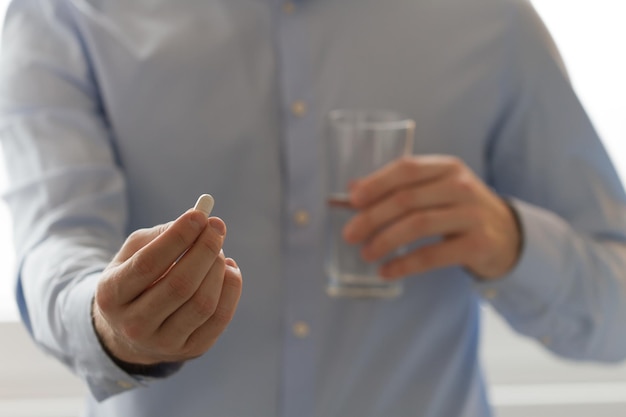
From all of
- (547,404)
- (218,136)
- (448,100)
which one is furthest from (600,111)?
(218,136)

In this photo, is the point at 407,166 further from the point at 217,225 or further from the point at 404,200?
the point at 217,225

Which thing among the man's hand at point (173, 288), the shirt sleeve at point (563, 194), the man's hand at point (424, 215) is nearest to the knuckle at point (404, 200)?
the man's hand at point (424, 215)

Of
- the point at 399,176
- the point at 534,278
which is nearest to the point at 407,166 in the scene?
the point at 399,176

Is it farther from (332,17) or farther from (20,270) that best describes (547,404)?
(20,270)

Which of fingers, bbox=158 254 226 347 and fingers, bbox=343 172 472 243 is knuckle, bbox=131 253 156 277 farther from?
fingers, bbox=343 172 472 243

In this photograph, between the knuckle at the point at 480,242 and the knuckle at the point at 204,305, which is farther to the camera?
the knuckle at the point at 480,242

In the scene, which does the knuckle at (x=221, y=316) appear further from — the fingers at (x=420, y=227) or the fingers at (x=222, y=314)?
the fingers at (x=420, y=227)

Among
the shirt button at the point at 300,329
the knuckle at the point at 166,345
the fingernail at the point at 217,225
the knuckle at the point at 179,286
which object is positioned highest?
the fingernail at the point at 217,225

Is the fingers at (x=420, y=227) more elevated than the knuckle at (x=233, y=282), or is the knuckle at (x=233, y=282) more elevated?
the knuckle at (x=233, y=282)
